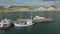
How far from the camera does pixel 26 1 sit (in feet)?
23.0

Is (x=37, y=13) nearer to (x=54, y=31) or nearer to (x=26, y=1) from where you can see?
(x=26, y=1)

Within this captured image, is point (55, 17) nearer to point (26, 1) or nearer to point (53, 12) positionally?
point (53, 12)

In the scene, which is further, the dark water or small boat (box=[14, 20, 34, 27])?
small boat (box=[14, 20, 34, 27])

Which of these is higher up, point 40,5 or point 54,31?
point 40,5

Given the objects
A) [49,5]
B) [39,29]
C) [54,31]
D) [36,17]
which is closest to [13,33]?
[39,29]

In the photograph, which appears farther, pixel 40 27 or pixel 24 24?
pixel 24 24

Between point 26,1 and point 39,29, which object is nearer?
point 39,29

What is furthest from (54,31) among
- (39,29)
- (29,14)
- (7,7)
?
(7,7)

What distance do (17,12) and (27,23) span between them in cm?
139

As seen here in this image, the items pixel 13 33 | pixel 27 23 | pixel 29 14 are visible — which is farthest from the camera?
pixel 29 14

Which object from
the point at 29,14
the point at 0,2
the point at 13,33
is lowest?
the point at 13,33

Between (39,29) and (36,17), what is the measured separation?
3.97ft

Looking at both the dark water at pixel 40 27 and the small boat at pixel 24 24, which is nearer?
the dark water at pixel 40 27

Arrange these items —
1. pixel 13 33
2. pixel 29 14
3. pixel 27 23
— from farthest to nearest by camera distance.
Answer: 1. pixel 29 14
2. pixel 27 23
3. pixel 13 33
